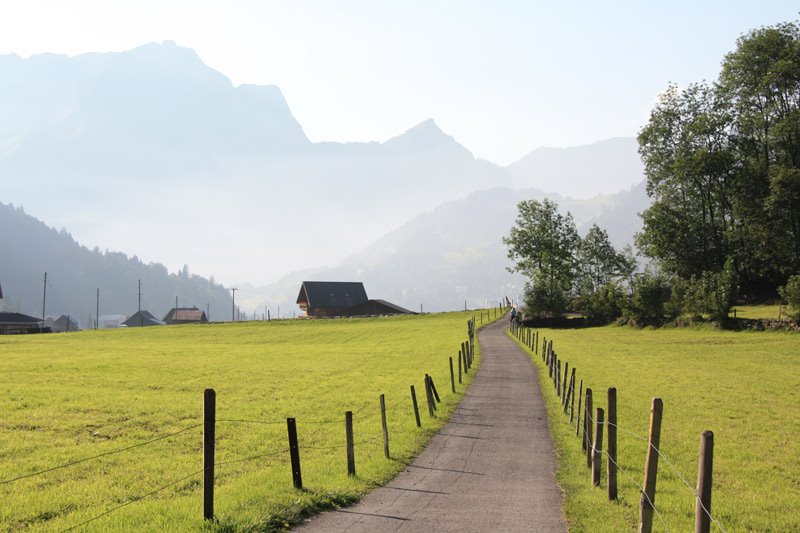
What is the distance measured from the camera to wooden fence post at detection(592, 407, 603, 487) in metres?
Result: 16.1

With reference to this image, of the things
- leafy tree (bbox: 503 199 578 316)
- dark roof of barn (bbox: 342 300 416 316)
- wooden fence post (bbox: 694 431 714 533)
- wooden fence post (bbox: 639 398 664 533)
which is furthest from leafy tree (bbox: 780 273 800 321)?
dark roof of barn (bbox: 342 300 416 316)

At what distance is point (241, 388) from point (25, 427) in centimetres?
1458

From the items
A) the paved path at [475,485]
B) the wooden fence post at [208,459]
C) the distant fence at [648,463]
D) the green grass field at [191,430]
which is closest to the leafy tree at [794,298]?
the green grass field at [191,430]

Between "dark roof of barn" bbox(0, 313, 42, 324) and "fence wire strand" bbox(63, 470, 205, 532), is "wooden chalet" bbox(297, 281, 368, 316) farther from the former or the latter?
"fence wire strand" bbox(63, 470, 205, 532)

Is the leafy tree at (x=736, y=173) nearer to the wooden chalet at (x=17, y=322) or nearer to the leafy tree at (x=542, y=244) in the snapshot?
the leafy tree at (x=542, y=244)

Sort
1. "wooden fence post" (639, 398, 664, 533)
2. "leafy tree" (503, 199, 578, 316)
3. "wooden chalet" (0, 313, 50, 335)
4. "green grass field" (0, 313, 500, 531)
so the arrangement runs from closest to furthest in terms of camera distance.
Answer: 1. "wooden fence post" (639, 398, 664, 533)
2. "green grass field" (0, 313, 500, 531)
3. "leafy tree" (503, 199, 578, 316)
4. "wooden chalet" (0, 313, 50, 335)

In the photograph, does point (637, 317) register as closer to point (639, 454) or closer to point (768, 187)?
point (768, 187)

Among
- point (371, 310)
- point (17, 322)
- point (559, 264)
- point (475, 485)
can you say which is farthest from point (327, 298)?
point (475, 485)

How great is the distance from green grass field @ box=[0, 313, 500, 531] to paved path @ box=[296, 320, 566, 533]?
795mm

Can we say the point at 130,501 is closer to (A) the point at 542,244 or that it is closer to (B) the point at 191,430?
(B) the point at 191,430

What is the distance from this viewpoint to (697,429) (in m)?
25.3

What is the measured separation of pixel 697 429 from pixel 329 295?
151m

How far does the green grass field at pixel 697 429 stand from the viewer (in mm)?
14898

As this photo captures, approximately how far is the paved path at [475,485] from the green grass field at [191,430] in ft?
2.61
